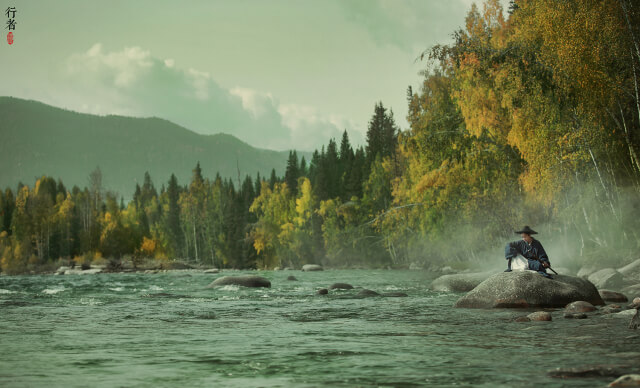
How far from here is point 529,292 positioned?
12836 millimetres

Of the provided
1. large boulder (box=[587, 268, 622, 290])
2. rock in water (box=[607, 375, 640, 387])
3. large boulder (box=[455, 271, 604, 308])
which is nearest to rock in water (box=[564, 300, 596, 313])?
large boulder (box=[455, 271, 604, 308])

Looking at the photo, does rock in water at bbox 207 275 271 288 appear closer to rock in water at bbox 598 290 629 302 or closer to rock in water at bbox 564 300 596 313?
rock in water at bbox 598 290 629 302

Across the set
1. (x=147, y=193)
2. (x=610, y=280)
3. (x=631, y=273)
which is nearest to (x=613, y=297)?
(x=610, y=280)

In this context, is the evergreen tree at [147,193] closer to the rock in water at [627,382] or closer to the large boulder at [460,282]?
the large boulder at [460,282]

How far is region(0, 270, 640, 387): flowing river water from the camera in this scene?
19.3 feet

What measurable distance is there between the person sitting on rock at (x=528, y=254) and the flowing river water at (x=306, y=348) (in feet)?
5.84

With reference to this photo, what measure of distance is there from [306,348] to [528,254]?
752 cm

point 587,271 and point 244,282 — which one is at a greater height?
A: point 244,282

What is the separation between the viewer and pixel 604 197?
21.7 m

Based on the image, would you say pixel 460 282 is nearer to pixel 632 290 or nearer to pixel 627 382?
pixel 632 290

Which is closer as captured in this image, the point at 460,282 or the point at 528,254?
the point at 528,254

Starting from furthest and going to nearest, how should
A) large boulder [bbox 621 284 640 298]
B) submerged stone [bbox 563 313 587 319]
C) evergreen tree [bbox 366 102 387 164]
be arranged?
evergreen tree [bbox 366 102 387 164], large boulder [bbox 621 284 640 298], submerged stone [bbox 563 313 587 319]

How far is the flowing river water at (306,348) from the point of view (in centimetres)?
589

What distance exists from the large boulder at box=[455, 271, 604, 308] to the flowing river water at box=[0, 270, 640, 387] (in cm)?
63
